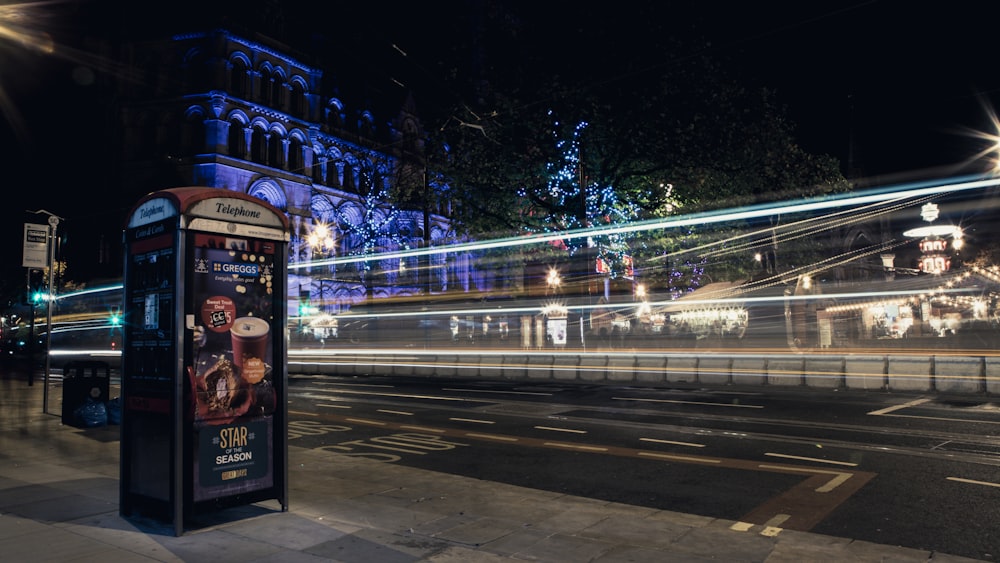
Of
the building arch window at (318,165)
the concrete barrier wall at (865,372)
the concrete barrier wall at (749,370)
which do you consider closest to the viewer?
the concrete barrier wall at (865,372)

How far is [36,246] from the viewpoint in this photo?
14352 millimetres

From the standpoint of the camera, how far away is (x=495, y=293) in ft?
99.2

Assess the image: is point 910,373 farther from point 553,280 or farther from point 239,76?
point 239,76

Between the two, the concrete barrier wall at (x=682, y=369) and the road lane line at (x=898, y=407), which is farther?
the concrete barrier wall at (x=682, y=369)

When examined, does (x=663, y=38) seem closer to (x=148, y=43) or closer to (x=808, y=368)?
(x=808, y=368)

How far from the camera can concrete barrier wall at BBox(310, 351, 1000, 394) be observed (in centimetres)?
1703

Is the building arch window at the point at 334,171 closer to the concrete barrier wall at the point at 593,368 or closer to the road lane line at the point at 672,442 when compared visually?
the concrete barrier wall at the point at 593,368

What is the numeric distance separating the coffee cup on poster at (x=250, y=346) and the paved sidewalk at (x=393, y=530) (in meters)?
1.39

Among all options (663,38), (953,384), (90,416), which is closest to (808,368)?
(953,384)

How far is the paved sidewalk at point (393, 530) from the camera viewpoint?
5309 millimetres

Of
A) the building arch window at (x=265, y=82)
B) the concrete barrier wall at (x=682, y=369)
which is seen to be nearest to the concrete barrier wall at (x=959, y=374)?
the concrete barrier wall at (x=682, y=369)

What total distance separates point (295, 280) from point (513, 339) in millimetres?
29367

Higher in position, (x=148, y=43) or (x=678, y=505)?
(x=148, y=43)

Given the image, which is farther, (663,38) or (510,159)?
(510,159)
